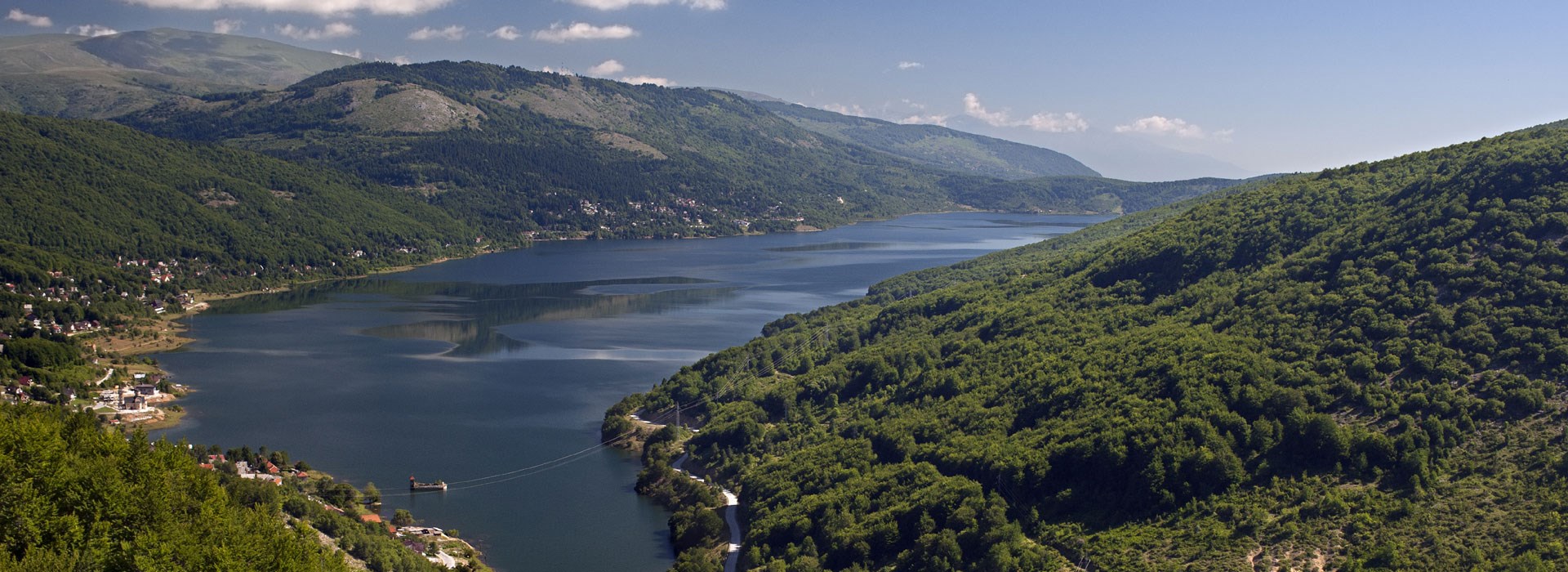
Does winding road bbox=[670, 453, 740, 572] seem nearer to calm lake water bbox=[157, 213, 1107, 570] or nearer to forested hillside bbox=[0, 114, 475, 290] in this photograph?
calm lake water bbox=[157, 213, 1107, 570]

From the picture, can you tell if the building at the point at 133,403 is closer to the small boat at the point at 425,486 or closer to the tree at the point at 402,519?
the small boat at the point at 425,486

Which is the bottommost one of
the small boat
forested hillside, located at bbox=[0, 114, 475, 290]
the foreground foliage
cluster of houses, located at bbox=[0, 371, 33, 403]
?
the small boat

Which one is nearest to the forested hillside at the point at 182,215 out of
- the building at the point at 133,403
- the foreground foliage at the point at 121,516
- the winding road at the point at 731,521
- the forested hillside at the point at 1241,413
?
the building at the point at 133,403

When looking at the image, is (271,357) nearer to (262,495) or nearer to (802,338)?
(802,338)

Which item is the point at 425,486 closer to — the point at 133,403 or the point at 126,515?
the point at 126,515

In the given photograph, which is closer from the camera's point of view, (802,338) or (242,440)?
(242,440)

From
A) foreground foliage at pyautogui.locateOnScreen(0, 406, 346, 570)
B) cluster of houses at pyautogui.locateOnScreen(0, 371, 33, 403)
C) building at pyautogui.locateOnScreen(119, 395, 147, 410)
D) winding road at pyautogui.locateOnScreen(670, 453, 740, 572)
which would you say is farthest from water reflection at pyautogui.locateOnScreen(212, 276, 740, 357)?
foreground foliage at pyautogui.locateOnScreen(0, 406, 346, 570)

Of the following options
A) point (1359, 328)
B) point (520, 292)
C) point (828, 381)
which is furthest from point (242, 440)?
point (520, 292)
